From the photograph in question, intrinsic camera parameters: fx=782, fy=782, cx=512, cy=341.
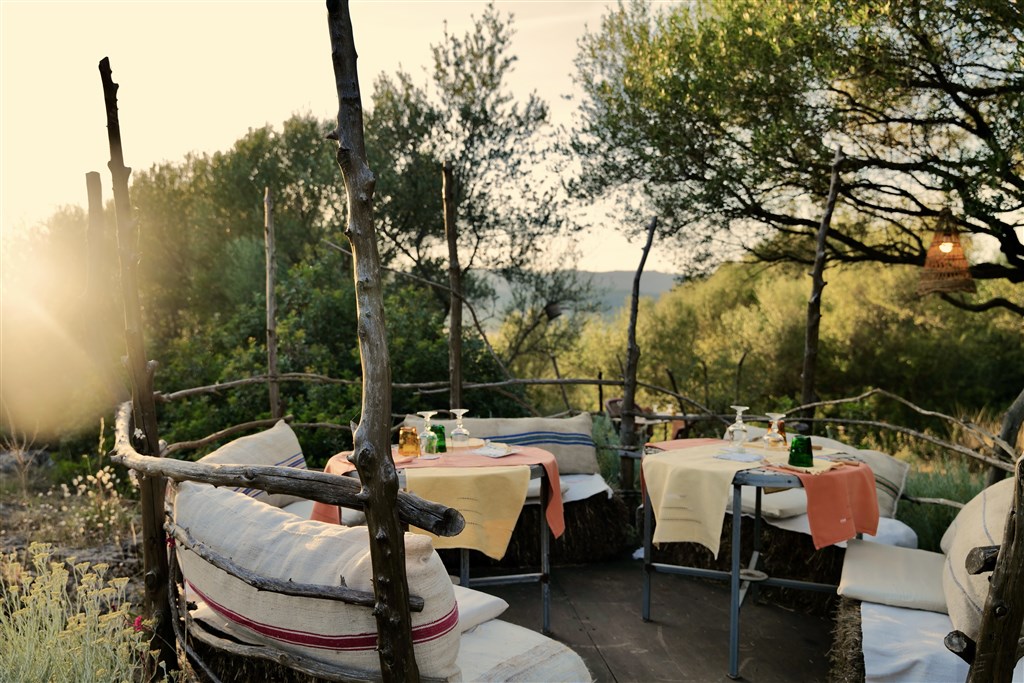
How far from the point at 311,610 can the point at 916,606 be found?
2.30 meters

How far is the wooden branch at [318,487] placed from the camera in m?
1.90

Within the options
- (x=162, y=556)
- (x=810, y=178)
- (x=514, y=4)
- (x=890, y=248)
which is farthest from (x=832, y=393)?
(x=162, y=556)

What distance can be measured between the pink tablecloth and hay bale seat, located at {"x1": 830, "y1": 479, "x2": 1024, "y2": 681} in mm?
1322

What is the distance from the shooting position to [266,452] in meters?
4.21

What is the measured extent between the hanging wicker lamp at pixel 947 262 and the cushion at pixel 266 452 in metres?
4.77

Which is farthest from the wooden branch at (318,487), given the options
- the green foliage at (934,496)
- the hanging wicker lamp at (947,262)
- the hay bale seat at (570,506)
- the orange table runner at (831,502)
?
the hanging wicker lamp at (947,262)

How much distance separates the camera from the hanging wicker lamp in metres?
5.77

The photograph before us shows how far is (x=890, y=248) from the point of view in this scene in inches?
334

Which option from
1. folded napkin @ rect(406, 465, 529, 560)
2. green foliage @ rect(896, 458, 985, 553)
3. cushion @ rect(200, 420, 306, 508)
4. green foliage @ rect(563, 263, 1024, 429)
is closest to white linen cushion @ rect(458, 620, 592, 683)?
folded napkin @ rect(406, 465, 529, 560)

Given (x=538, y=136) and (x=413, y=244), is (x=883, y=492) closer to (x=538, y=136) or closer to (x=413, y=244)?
(x=538, y=136)

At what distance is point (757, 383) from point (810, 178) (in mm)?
8263

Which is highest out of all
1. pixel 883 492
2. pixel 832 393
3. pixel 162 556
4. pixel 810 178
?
pixel 810 178

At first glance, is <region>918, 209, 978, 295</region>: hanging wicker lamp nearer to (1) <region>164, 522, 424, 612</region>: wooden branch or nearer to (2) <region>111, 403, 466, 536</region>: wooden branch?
(2) <region>111, 403, 466, 536</region>: wooden branch

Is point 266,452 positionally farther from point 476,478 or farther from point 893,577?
point 893,577
